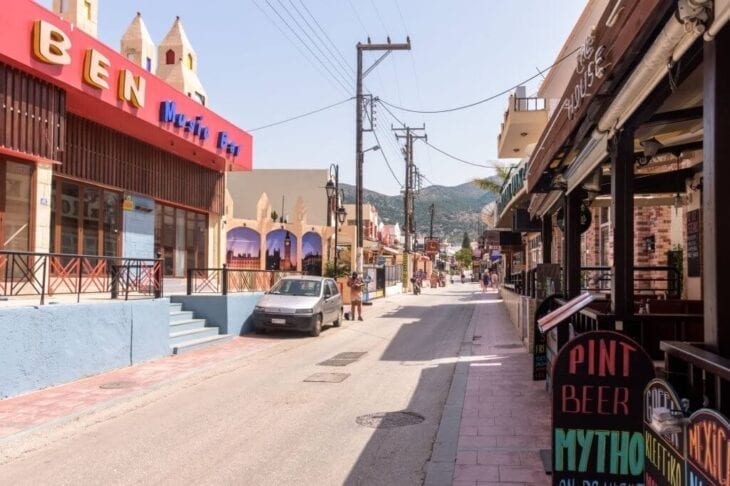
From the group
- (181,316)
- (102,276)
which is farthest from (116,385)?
(181,316)

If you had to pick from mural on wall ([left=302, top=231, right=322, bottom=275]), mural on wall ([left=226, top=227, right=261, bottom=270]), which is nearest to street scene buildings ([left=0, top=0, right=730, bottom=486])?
mural on wall ([left=226, top=227, right=261, bottom=270])

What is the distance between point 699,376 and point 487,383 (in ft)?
20.4

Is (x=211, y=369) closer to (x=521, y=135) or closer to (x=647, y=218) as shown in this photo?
(x=647, y=218)

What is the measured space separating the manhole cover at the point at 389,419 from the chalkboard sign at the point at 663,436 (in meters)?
3.87

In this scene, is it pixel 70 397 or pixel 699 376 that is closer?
pixel 699 376


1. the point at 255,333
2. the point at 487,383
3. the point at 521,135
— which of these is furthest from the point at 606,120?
the point at 521,135

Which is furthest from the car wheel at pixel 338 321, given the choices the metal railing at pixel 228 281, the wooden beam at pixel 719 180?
the wooden beam at pixel 719 180

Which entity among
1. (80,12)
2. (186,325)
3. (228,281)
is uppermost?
(80,12)

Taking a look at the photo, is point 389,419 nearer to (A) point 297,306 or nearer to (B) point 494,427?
(B) point 494,427

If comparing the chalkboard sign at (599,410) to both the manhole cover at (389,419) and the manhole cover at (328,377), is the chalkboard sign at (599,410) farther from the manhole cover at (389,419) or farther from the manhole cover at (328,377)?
the manhole cover at (328,377)

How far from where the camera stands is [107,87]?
1316 cm

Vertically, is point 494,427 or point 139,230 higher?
point 139,230

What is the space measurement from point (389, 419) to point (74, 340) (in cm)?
529

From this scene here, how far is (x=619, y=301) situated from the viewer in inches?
210
